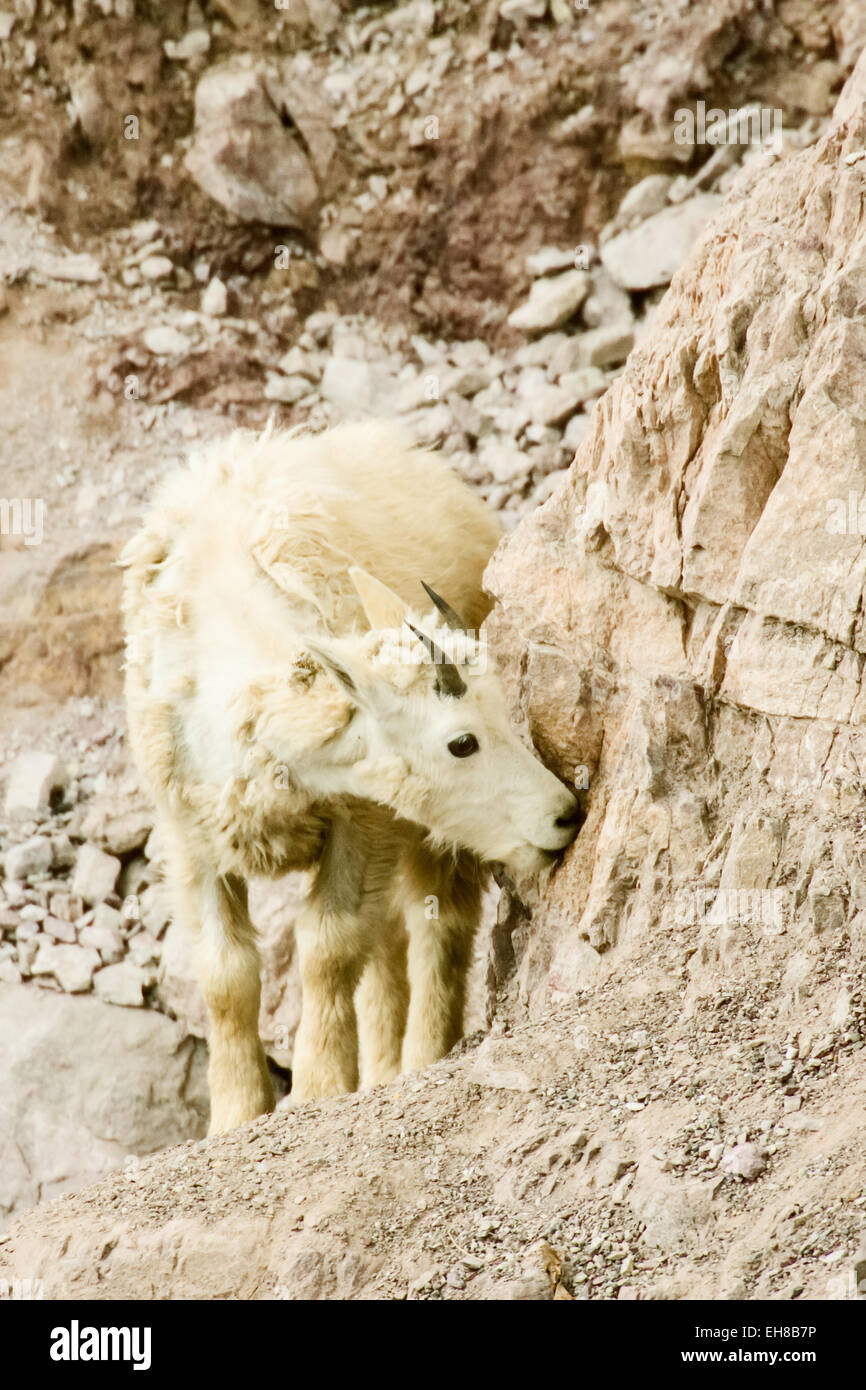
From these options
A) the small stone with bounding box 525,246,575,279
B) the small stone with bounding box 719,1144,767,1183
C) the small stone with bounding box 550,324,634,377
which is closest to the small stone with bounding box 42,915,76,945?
the small stone with bounding box 550,324,634,377

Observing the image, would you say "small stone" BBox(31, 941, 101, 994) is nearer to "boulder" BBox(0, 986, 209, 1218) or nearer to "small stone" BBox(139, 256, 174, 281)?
"boulder" BBox(0, 986, 209, 1218)

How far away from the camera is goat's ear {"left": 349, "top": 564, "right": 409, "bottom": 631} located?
6152mm

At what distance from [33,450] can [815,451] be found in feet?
22.8

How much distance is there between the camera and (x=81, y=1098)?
9.01m

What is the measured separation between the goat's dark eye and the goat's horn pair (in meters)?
0.15

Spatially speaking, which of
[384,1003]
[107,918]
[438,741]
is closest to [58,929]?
[107,918]

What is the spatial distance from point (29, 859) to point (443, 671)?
4.78 metres

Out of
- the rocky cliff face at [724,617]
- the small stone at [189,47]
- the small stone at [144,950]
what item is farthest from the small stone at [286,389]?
the rocky cliff face at [724,617]

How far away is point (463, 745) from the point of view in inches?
243

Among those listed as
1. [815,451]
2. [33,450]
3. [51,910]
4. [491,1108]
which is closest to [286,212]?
[33,450]

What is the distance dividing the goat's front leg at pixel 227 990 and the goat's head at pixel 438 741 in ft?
2.76

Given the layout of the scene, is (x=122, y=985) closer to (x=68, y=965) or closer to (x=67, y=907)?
(x=68, y=965)

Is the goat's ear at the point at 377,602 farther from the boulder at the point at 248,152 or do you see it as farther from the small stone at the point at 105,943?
the boulder at the point at 248,152

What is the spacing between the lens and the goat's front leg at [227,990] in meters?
6.83
